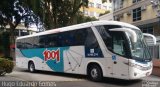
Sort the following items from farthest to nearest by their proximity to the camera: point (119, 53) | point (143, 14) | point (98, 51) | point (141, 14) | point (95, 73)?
1. point (141, 14)
2. point (143, 14)
3. point (95, 73)
4. point (98, 51)
5. point (119, 53)

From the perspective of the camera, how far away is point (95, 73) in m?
15.3

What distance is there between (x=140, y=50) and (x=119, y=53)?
1.11 metres

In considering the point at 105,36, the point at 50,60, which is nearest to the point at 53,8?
the point at 50,60

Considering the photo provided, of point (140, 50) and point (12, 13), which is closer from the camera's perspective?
point (140, 50)

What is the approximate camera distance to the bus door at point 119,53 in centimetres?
1377

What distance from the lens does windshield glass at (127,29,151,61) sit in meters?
13.8

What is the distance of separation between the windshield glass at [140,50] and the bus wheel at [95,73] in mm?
2268

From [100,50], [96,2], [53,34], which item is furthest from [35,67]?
[96,2]

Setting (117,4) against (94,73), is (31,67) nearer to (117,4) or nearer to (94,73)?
(94,73)

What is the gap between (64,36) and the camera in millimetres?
17641

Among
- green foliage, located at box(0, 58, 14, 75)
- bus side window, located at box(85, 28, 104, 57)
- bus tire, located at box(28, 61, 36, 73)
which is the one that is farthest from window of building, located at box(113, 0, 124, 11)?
green foliage, located at box(0, 58, 14, 75)

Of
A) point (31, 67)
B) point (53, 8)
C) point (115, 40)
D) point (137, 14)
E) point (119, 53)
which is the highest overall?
point (137, 14)

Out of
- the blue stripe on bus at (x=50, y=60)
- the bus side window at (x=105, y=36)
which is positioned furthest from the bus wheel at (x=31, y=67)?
the bus side window at (x=105, y=36)

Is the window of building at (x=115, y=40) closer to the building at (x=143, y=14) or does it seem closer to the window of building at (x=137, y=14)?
the building at (x=143, y=14)
